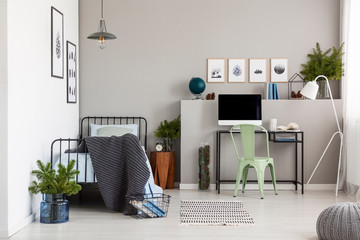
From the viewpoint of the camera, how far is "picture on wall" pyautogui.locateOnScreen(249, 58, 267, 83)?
6410 mm

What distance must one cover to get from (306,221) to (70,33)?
3.78 m

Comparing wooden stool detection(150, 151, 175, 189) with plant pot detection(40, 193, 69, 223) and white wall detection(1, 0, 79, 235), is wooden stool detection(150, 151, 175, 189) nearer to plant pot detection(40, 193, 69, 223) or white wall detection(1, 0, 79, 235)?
white wall detection(1, 0, 79, 235)

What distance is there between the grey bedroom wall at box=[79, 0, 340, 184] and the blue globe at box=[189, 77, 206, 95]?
0.26 m

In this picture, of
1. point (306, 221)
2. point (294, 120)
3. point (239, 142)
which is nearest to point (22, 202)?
point (306, 221)

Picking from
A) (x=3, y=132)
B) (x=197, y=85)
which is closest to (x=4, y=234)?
(x=3, y=132)

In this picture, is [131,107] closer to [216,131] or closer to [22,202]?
[216,131]

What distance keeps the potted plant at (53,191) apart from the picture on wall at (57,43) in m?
1.31

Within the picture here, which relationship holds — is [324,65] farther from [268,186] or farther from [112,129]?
[112,129]

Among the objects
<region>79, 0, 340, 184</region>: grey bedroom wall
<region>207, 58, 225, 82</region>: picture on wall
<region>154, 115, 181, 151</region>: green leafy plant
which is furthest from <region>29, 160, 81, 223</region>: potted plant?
<region>207, 58, 225, 82</region>: picture on wall

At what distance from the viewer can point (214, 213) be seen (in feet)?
14.9

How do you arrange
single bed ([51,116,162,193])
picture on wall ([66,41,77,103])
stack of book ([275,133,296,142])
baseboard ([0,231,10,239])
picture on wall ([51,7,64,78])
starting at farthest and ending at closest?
stack of book ([275,133,296,142])
picture on wall ([66,41,77,103])
picture on wall ([51,7,64,78])
single bed ([51,116,162,193])
baseboard ([0,231,10,239])

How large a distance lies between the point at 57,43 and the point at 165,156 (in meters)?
2.05

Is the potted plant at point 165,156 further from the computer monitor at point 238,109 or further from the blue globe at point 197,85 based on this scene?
the computer monitor at point 238,109

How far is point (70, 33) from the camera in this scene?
5953 millimetres
